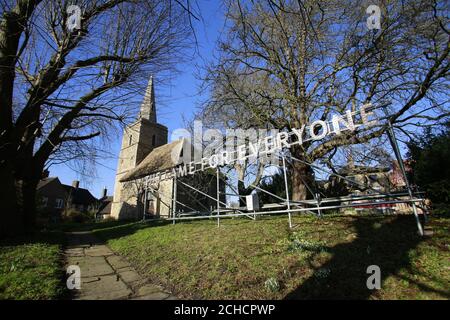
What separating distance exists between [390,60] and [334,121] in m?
3.96

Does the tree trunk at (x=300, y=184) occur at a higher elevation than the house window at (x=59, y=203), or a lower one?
lower

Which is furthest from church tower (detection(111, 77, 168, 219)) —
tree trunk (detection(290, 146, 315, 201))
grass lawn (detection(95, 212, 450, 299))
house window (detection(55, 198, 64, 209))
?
grass lawn (detection(95, 212, 450, 299))

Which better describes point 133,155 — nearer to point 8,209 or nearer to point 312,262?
point 8,209

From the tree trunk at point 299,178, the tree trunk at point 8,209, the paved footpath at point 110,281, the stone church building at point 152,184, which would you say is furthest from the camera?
the stone church building at point 152,184

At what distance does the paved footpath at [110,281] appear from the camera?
12.4 ft

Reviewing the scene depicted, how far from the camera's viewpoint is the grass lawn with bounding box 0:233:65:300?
3645 mm

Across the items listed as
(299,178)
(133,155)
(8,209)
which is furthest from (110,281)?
(133,155)

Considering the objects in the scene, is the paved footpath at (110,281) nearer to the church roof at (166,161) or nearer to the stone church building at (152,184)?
the stone church building at (152,184)

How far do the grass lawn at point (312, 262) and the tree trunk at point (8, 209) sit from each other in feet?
15.0

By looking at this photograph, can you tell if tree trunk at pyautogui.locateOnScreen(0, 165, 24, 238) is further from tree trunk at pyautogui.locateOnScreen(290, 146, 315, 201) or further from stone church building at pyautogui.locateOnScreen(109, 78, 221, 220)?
tree trunk at pyautogui.locateOnScreen(290, 146, 315, 201)

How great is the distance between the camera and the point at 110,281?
14.9 ft

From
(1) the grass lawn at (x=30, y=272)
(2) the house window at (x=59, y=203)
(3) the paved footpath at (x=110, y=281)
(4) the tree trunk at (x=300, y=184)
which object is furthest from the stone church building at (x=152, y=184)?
(2) the house window at (x=59, y=203)

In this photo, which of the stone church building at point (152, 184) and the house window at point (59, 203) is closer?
the stone church building at point (152, 184)

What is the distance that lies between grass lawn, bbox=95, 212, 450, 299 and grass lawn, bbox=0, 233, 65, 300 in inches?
62.2
